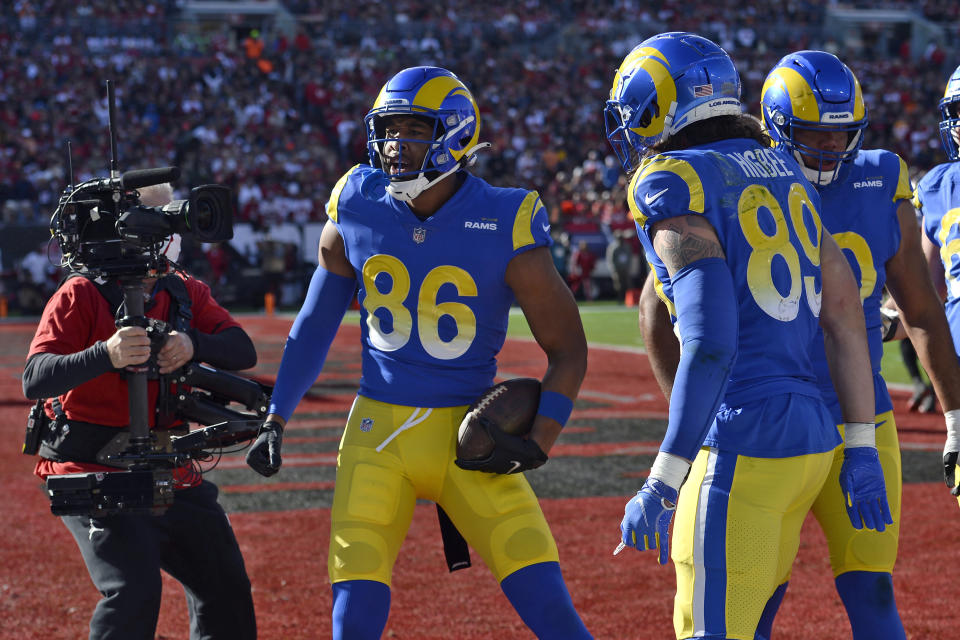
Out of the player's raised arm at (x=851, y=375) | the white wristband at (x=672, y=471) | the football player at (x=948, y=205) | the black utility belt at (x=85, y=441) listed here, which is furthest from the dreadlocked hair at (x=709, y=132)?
the black utility belt at (x=85, y=441)

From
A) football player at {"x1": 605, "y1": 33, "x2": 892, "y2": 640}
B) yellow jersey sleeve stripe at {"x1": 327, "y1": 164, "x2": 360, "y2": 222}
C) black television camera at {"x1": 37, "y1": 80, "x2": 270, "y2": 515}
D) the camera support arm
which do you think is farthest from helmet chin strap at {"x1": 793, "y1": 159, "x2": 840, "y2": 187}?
the camera support arm

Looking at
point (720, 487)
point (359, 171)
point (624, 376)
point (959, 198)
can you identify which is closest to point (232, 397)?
point (359, 171)

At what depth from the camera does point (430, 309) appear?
11.1ft

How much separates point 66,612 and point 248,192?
22010mm

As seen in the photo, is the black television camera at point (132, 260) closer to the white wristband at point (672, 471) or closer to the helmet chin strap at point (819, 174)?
the white wristband at point (672, 471)

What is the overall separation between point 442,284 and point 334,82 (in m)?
29.8

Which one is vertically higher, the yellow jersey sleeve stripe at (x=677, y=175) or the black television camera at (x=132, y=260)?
the yellow jersey sleeve stripe at (x=677, y=175)

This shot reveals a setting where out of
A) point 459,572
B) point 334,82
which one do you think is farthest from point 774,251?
point 334,82

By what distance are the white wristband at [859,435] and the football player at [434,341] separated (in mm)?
834

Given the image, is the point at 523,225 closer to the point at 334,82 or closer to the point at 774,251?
the point at 774,251

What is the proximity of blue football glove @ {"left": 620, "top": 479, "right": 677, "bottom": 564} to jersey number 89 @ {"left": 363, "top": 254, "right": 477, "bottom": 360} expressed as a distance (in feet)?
3.32

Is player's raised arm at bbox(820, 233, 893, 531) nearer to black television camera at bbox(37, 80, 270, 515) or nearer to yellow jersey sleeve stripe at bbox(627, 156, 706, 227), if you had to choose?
yellow jersey sleeve stripe at bbox(627, 156, 706, 227)

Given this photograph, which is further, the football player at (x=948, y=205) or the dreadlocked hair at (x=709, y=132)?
the football player at (x=948, y=205)

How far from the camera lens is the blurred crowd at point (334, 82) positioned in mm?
27250
